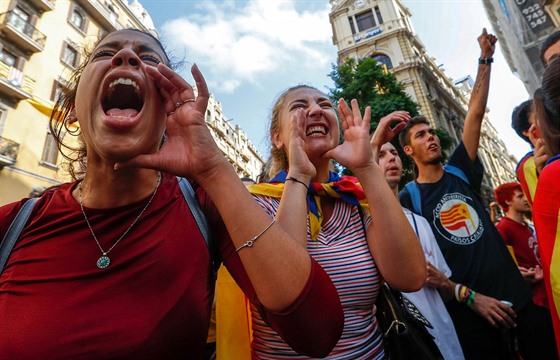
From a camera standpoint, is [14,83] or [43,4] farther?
[43,4]

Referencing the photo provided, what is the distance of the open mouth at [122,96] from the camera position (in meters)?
1.19

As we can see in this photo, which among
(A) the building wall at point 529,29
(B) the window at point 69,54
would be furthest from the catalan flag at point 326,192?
(B) the window at point 69,54

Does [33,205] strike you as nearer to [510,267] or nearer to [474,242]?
[474,242]

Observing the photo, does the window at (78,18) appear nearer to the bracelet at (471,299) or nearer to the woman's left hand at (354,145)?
the woman's left hand at (354,145)

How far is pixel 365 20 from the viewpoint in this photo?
25203mm

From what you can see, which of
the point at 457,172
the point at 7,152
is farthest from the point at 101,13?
the point at 457,172

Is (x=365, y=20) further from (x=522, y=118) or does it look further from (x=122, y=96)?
(x=122, y=96)

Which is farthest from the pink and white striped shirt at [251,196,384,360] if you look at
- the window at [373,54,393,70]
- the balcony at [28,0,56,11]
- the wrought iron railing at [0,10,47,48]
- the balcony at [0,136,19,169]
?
the window at [373,54,393,70]

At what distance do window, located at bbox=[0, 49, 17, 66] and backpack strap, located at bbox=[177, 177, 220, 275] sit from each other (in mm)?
17892

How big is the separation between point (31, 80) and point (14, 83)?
1.15 metres

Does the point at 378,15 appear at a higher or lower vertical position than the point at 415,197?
higher

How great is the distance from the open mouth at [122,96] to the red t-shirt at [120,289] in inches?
15.6

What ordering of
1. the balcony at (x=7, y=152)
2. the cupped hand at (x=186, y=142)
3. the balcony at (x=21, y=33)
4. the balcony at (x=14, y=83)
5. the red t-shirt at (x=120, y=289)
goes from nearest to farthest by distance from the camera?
the red t-shirt at (x=120, y=289), the cupped hand at (x=186, y=142), the balcony at (x=7, y=152), the balcony at (x=14, y=83), the balcony at (x=21, y=33)

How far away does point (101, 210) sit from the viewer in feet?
3.70
